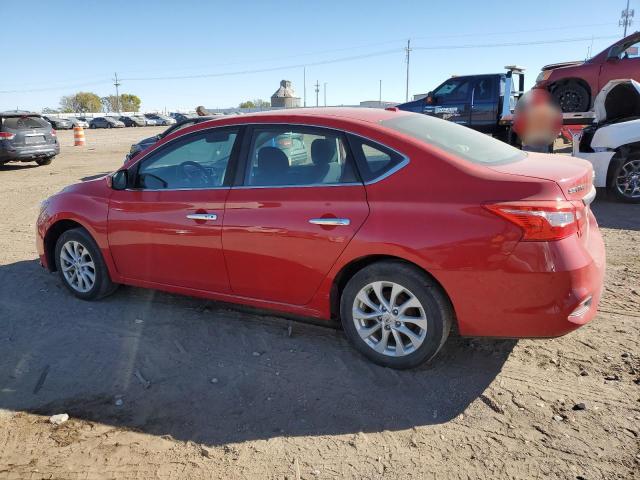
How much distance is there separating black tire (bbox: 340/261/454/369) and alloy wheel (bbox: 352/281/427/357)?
0.02 m

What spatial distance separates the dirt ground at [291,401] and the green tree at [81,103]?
13160 centimetres

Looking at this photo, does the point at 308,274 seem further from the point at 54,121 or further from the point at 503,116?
the point at 54,121

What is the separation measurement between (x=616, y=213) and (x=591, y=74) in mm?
4482

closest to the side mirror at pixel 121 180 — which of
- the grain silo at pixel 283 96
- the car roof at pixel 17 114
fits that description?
the car roof at pixel 17 114

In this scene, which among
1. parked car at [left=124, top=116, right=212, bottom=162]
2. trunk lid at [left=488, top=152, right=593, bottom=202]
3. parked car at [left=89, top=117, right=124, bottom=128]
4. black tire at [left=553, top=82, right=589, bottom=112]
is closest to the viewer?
trunk lid at [left=488, top=152, right=593, bottom=202]

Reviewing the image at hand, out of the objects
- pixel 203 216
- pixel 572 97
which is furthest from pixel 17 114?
pixel 572 97

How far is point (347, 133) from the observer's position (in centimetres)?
344

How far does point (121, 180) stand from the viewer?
4.34 meters

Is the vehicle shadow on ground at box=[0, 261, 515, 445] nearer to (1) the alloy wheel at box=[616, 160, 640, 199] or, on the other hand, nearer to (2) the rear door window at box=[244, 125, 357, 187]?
(2) the rear door window at box=[244, 125, 357, 187]

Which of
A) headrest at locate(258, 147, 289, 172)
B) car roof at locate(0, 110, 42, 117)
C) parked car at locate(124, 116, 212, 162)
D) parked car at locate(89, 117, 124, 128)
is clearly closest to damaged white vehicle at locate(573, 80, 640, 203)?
headrest at locate(258, 147, 289, 172)

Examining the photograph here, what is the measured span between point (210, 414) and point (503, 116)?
1336 cm

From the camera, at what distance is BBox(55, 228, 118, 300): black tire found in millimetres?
4594

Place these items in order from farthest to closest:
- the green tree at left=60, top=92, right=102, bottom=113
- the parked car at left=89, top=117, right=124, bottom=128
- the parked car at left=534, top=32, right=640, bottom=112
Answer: the green tree at left=60, top=92, right=102, bottom=113 → the parked car at left=89, top=117, right=124, bottom=128 → the parked car at left=534, top=32, right=640, bottom=112

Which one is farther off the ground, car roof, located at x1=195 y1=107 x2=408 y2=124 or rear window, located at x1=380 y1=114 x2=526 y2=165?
car roof, located at x1=195 y1=107 x2=408 y2=124
